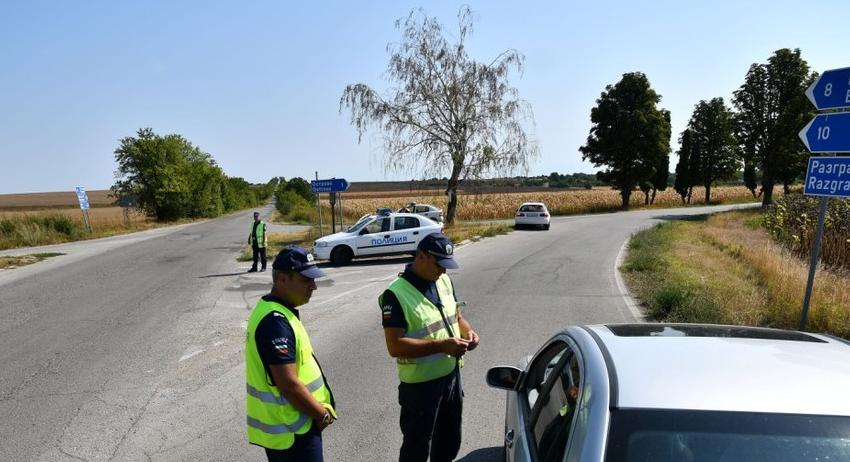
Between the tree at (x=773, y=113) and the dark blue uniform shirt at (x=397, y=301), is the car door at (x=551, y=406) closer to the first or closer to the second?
the dark blue uniform shirt at (x=397, y=301)

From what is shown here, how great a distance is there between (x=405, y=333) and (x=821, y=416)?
2047mm

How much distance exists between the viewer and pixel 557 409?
94.3 inches

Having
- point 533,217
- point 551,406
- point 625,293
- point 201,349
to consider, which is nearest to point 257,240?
point 201,349

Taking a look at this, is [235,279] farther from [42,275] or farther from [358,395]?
[358,395]

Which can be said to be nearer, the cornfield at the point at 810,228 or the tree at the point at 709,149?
the cornfield at the point at 810,228

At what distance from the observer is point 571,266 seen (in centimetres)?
1445

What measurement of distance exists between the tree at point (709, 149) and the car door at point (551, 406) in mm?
60463

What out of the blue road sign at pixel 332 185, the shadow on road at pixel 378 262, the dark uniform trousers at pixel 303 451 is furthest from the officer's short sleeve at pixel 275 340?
the blue road sign at pixel 332 185

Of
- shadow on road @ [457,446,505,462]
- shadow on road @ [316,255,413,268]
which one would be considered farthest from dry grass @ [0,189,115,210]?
shadow on road @ [457,446,505,462]

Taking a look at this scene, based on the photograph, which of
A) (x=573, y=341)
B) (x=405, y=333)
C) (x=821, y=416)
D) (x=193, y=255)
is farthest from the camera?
(x=193, y=255)

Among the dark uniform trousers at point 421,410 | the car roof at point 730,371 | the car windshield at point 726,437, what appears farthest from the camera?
the dark uniform trousers at point 421,410

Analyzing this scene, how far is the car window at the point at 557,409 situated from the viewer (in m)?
2.14

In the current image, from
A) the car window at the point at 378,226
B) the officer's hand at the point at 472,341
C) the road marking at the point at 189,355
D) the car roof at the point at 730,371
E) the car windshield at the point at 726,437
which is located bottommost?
the road marking at the point at 189,355

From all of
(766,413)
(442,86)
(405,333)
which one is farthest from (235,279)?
(442,86)
